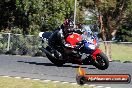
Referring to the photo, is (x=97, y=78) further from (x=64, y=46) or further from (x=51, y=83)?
(x=64, y=46)

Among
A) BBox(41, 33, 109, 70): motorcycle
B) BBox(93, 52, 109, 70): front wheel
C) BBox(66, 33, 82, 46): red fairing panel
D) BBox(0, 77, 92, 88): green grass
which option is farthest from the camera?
BBox(66, 33, 82, 46): red fairing panel

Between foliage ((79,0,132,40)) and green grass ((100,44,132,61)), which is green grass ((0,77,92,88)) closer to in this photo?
green grass ((100,44,132,61))

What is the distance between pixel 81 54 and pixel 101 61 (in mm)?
1089

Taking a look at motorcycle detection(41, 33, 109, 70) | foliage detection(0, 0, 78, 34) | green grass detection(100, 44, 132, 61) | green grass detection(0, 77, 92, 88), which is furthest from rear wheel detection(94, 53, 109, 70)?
foliage detection(0, 0, 78, 34)

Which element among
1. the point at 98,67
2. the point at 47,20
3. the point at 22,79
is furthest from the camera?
the point at 47,20

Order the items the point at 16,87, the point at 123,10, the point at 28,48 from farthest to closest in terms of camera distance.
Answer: the point at 123,10 → the point at 28,48 → the point at 16,87

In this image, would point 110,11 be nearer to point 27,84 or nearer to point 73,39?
point 73,39

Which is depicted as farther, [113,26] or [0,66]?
[113,26]

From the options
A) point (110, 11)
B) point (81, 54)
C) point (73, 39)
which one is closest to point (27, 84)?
Result: point (81, 54)

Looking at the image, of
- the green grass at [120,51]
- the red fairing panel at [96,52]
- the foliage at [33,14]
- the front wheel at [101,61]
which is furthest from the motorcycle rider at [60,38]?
the foliage at [33,14]

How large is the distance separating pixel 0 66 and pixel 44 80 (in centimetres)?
444

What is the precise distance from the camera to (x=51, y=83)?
1174 centimetres

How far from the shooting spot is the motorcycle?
1554 centimetres

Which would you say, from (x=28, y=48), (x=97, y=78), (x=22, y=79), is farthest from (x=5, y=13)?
(x=97, y=78)
